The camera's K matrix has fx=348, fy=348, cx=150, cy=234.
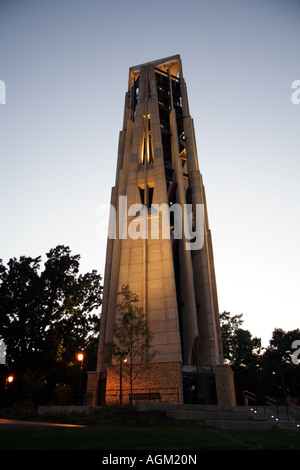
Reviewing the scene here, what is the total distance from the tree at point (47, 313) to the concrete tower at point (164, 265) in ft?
28.1

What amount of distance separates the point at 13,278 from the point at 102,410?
25.8 metres

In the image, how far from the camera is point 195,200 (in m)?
35.9

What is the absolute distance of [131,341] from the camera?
2302cm

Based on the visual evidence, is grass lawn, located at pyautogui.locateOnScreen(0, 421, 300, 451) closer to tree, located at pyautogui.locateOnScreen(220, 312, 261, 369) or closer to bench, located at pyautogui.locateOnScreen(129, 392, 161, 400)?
bench, located at pyautogui.locateOnScreen(129, 392, 161, 400)

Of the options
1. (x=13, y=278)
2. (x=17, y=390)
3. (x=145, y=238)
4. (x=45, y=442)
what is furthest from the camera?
(x=13, y=278)

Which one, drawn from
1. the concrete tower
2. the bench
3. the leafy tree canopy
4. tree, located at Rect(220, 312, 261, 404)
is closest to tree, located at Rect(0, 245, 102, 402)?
the leafy tree canopy

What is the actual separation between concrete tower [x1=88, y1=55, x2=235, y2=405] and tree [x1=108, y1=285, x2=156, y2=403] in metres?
1.05

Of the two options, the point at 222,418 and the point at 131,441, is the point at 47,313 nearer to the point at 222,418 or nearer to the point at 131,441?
the point at 222,418

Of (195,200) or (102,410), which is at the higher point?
(195,200)

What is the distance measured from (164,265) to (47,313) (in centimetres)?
1676

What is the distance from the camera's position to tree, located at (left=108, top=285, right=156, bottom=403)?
23347 millimetres
